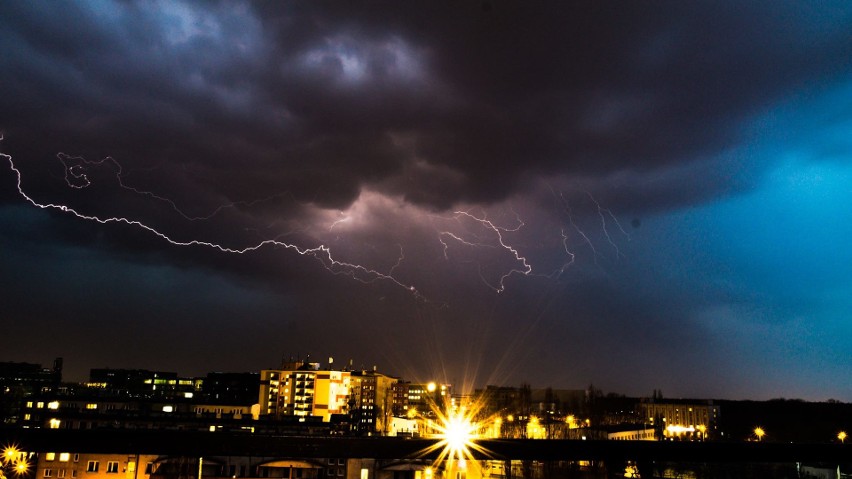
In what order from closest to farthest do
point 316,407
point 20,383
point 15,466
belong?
point 15,466 < point 316,407 < point 20,383

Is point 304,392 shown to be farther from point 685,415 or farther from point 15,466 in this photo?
point 685,415

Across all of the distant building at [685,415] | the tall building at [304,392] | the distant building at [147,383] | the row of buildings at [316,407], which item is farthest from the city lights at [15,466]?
the distant building at [685,415]

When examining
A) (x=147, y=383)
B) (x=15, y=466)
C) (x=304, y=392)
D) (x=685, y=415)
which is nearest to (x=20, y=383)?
(x=147, y=383)

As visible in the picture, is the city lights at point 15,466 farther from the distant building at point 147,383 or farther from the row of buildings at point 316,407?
the distant building at point 147,383

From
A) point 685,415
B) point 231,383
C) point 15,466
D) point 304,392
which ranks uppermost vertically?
point 231,383

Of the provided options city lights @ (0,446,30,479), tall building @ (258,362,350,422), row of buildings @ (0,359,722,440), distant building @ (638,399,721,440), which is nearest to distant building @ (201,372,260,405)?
row of buildings @ (0,359,722,440)

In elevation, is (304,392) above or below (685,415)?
above

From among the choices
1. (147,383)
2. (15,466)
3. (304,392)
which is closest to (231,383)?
(147,383)

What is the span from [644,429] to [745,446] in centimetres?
5753

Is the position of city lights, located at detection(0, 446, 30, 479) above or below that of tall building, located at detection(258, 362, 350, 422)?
below

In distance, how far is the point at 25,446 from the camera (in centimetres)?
3067

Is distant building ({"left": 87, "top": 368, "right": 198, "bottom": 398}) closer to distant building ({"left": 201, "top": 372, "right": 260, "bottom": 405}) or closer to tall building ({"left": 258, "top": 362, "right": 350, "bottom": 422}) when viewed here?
distant building ({"left": 201, "top": 372, "right": 260, "bottom": 405})

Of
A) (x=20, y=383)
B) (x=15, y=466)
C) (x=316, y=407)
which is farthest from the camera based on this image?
(x=20, y=383)

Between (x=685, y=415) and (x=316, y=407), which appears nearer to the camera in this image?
(x=316, y=407)
